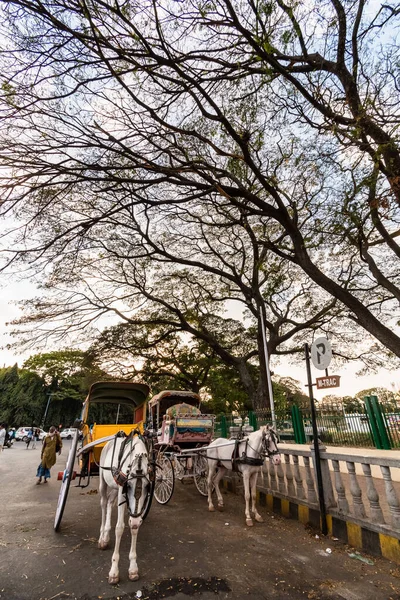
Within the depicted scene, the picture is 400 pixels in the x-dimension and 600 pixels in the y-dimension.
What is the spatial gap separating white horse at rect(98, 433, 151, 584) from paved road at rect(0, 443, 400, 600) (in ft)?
0.54

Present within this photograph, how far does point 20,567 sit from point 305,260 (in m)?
8.14

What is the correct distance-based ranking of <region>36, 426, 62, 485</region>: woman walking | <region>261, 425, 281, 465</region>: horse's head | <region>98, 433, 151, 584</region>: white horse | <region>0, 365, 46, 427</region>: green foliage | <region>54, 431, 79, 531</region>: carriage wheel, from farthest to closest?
<region>0, 365, 46, 427</region>: green foliage → <region>36, 426, 62, 485</region>: woman walking → <region>261, 425, 281, 465</region>: horse's head → <region>54, 431, 79, 531</region>: carriage wheel → <region>98, 433, 151, 584</region>: white horse

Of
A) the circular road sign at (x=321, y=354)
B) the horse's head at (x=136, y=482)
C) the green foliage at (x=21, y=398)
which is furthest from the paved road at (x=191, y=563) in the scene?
the green foliage at (x=21, y=398)

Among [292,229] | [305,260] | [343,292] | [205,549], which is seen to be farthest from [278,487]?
[292,229]

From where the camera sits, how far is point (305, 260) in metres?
8.35

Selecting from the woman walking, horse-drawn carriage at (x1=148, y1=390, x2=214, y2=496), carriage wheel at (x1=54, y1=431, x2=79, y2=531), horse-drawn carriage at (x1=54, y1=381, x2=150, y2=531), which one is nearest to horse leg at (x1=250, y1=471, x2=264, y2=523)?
horse-drawn carriage at (x1=148, y1=390, x2=214, y2=496)

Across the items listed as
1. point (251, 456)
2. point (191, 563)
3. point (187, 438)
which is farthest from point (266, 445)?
point (187, 438)

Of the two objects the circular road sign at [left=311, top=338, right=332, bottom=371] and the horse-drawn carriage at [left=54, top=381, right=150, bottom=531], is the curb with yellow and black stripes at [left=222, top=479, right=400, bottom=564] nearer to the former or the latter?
the circular road sign at [left=311, top=338, right=332, bottom=371]

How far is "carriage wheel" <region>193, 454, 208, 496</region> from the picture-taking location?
23.9 ft

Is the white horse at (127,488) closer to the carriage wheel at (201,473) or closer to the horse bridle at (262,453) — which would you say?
the horse bridle at (262,453)

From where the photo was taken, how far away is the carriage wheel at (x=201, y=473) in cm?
729

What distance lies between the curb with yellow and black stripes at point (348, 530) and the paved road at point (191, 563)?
0.14 m

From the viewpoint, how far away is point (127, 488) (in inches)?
143

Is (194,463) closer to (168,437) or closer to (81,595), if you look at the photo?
(168,437)
